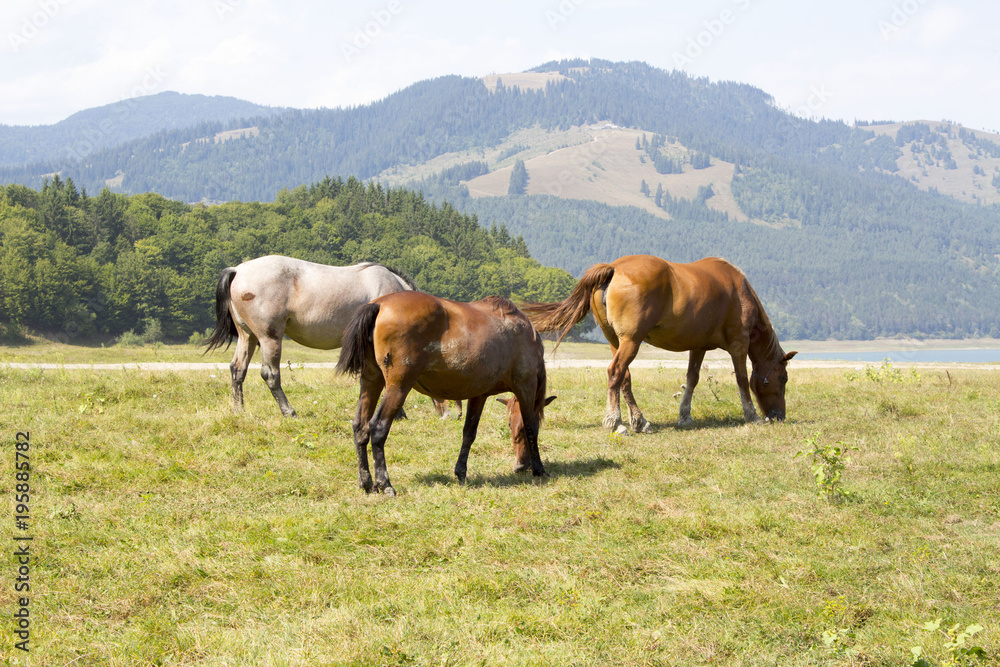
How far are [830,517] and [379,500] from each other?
15.4 ft

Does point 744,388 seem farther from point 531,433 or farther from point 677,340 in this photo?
point 531,433

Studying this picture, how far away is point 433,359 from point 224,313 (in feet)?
24.5

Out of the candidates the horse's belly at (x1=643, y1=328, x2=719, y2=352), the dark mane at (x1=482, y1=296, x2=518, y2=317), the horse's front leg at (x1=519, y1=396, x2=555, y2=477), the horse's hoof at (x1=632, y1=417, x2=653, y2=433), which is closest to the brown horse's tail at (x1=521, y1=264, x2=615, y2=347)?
the horse's belly at (x1=643, y1=328, x2=719, y2=352)

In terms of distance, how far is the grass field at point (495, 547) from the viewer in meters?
4.94

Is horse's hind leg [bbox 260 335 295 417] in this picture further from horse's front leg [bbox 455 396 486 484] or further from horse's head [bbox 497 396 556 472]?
horse's front leg [bbox 455 396 486 484]

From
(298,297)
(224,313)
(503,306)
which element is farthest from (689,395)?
(224,313)

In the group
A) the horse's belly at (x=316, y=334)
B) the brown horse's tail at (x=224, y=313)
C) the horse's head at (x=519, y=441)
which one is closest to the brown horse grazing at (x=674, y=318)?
the horse's head at (x=519, y=441)

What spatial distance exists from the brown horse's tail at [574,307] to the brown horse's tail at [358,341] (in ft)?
15.5

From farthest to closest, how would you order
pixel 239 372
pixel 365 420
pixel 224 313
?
pixel 224 313
pixel 239 372
pixel 365 420

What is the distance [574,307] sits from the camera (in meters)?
13.3

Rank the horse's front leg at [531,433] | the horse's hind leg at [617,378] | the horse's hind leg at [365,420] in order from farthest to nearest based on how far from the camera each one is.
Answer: the horse's hind leg at [617,378]
the horse's front leg at [531,433]
the horse's hind leg at [365,420]

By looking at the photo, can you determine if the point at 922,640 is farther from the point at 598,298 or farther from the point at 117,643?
the point at 598,298

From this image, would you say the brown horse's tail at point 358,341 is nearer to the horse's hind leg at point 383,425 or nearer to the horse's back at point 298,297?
the horse's hind leg at point 383,425

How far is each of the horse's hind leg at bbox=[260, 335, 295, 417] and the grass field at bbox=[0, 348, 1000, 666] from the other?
1.16 m
